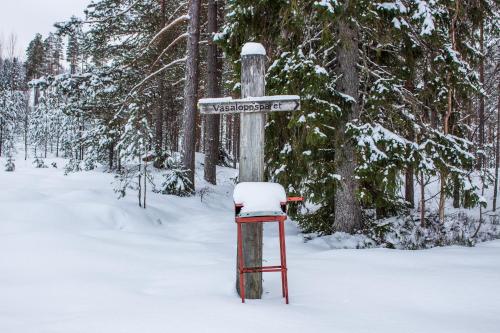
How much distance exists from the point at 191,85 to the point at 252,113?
348 inches

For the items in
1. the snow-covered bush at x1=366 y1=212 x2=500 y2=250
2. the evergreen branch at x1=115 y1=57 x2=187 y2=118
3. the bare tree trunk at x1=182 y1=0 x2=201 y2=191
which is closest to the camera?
the snow-covered bush at x1=366 y1=212 x2=500 y2=250

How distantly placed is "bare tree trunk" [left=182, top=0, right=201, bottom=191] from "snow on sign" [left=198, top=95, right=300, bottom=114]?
835 cm

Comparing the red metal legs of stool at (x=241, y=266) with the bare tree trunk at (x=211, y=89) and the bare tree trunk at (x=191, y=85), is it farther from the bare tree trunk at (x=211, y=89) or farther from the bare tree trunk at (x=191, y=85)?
the bare tree trunk at (x=211, y=89)

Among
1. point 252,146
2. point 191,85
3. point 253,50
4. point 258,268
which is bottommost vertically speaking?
point 258,268

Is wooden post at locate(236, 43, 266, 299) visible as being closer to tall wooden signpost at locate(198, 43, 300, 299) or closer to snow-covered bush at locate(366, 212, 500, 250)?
tall wooden signpost at locate(198, 43, 300, 299)

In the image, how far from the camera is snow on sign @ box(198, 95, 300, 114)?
3887mm

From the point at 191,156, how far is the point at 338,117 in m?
6.91

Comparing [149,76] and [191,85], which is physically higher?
[149,76]

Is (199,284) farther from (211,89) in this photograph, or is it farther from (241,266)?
(211,89)

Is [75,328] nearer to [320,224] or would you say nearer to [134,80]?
[320,224]

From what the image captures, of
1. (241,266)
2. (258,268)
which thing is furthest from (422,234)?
(241,266)

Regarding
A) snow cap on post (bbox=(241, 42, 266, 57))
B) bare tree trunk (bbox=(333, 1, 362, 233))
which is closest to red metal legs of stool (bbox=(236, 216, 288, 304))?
snow cap on post (bbox=(241, 42, 266, 57))

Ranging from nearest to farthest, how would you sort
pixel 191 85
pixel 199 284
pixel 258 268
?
pixel 258 268
pixel 199 284
pixel 191 85

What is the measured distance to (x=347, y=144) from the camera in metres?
7.55
